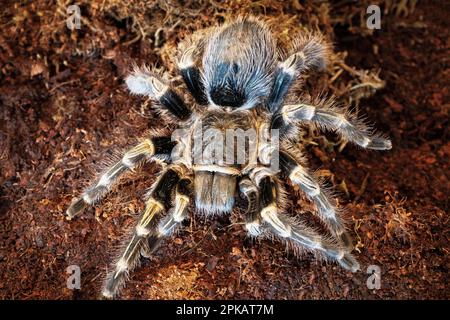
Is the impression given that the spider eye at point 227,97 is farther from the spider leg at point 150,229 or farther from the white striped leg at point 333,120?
the spider leg at point 150,229

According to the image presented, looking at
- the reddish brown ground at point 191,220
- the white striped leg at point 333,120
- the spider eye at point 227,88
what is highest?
the spider eye at point 227,88

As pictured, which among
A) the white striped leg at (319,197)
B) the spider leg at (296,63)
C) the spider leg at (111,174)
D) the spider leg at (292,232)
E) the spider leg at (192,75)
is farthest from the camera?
the spider leg at (192,75)

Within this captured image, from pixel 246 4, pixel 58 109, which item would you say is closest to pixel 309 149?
pixel 246 4

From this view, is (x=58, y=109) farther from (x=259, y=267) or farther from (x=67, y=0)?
(x=259, y=267)

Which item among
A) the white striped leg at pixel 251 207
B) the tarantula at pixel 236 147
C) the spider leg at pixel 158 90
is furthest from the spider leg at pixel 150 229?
the spider leg at pixel 158 90

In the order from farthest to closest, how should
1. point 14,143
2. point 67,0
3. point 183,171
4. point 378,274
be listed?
point 67,0 → point 14,143 → point 183,171 → point 378,274

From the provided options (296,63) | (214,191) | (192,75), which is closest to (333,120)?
(296,63)

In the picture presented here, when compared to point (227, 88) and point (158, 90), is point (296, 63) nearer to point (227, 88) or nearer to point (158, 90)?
point (227, 88)

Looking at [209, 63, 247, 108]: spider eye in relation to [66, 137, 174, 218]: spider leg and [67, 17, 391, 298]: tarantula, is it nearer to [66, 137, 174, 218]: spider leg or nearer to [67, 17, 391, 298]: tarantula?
[67, 17, 391, 298]: tarantula

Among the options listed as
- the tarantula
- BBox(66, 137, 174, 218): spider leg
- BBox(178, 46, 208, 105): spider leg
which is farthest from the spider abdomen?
BBox(178, 46, 208, 105): spider leg
